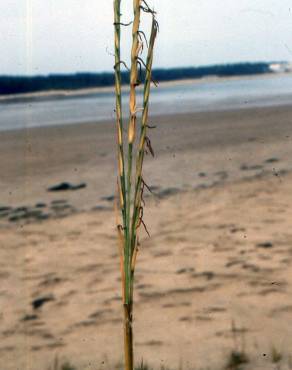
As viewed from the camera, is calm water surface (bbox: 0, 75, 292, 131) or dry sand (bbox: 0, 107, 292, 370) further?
calm water surface (bbox: 0, 75, 292, 131)

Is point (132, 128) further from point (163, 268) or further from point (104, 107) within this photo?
point (104, 107)

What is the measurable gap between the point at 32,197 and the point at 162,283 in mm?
3130

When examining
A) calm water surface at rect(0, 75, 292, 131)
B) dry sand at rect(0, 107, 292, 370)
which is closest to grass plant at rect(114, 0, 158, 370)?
dry sand at rect(0, 107, 292, 370)

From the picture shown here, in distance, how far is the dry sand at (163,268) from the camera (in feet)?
8.53

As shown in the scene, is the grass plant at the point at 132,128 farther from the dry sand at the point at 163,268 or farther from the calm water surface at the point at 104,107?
the calm water surface at the point at 104,107

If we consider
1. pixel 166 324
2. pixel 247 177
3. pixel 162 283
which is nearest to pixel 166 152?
pixel 247 177

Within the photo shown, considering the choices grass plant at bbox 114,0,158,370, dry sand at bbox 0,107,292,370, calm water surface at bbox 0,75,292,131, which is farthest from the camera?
calm water surface at bbox 0,75,292,131

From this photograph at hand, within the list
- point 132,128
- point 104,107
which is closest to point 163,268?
point 132,128

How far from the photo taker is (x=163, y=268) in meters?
3.56

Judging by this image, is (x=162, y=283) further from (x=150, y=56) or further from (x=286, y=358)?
(x=150, y=56)

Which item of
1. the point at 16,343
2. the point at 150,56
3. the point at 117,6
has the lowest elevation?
the point at 16,343

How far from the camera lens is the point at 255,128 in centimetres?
1105

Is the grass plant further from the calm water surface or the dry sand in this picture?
the calm water surface

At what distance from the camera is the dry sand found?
2.60 m
